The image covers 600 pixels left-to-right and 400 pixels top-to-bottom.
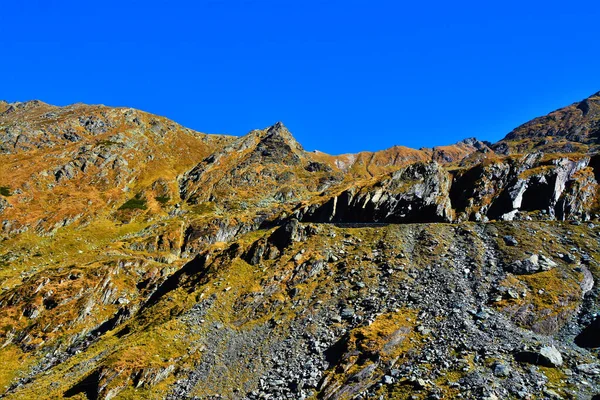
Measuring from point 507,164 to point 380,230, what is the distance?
131 ft

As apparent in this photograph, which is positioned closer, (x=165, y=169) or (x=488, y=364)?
(x=488, y=364)

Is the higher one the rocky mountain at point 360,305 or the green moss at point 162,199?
the green moss at point 162,199

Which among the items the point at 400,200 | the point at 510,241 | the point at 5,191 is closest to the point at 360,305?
the point at 510,241

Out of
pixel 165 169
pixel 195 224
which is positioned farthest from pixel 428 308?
pixel 165 169

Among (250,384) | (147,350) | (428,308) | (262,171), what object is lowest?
(250,384)

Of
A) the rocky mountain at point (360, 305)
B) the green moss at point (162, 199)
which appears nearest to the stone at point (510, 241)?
the rocky mountain at point (360, 305)

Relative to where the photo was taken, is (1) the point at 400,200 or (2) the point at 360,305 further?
(1) the point at 400,200

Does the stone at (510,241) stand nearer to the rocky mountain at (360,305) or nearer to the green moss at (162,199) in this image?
the rocky mountain at (360,305)

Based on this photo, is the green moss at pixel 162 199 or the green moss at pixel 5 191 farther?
the green moss at pixel 162 199

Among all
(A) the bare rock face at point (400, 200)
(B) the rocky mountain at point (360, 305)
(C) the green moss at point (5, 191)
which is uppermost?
(C) the green moss at point (5, 191)

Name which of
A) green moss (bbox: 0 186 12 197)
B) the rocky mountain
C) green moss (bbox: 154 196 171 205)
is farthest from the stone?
green moss (bbox: 0 186 12 197)

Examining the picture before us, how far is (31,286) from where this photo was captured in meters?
72.0

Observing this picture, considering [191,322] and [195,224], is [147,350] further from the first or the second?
[195,224]

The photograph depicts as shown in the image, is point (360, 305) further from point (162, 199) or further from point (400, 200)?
point (162, 199)
